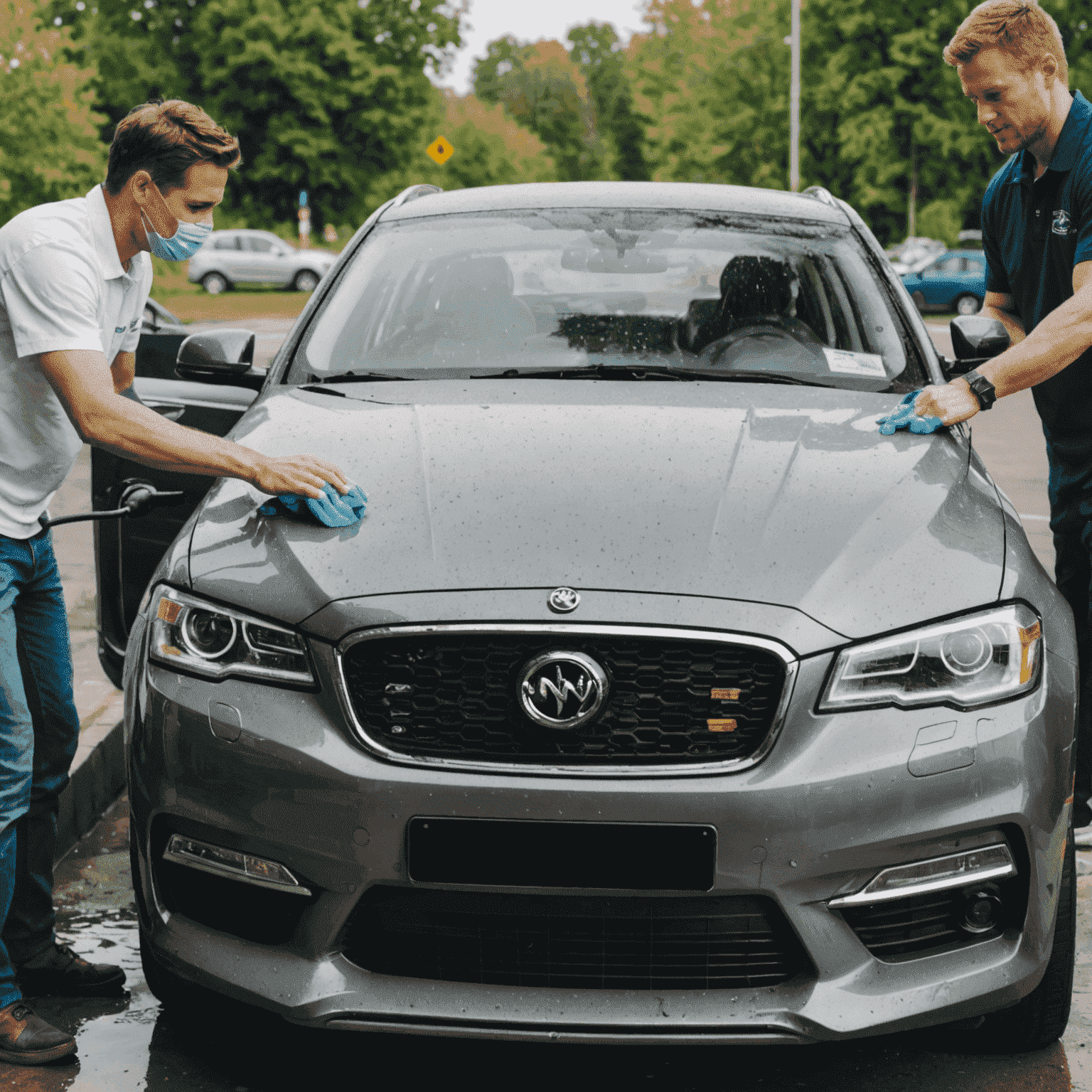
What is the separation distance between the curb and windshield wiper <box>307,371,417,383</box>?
3.87 feet

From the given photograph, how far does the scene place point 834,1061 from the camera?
2842mm

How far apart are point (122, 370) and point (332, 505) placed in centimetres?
101

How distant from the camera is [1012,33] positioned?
11.1 feet

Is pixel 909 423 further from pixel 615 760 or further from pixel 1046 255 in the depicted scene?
pixel 615 760

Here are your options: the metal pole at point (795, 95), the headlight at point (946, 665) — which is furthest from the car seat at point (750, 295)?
the metal pole at point (795, 95)

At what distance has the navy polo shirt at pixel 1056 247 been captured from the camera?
11.7 ft

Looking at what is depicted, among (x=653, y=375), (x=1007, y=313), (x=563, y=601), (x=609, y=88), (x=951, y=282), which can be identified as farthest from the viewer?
(x=609, y=88)

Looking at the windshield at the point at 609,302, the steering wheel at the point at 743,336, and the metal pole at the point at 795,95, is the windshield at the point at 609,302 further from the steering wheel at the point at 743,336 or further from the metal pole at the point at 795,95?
the metal pole at the point at 795,95

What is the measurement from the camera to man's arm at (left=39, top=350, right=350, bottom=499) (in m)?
2.78

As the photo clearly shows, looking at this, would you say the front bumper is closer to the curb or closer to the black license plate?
the black license plate

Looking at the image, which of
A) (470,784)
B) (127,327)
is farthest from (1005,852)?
(127,327)

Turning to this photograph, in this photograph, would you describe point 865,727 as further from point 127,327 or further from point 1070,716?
point 127,327

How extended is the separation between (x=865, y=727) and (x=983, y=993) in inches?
19.7

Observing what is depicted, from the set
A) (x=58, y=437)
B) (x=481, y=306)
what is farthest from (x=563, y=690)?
(x=481, y=306)
